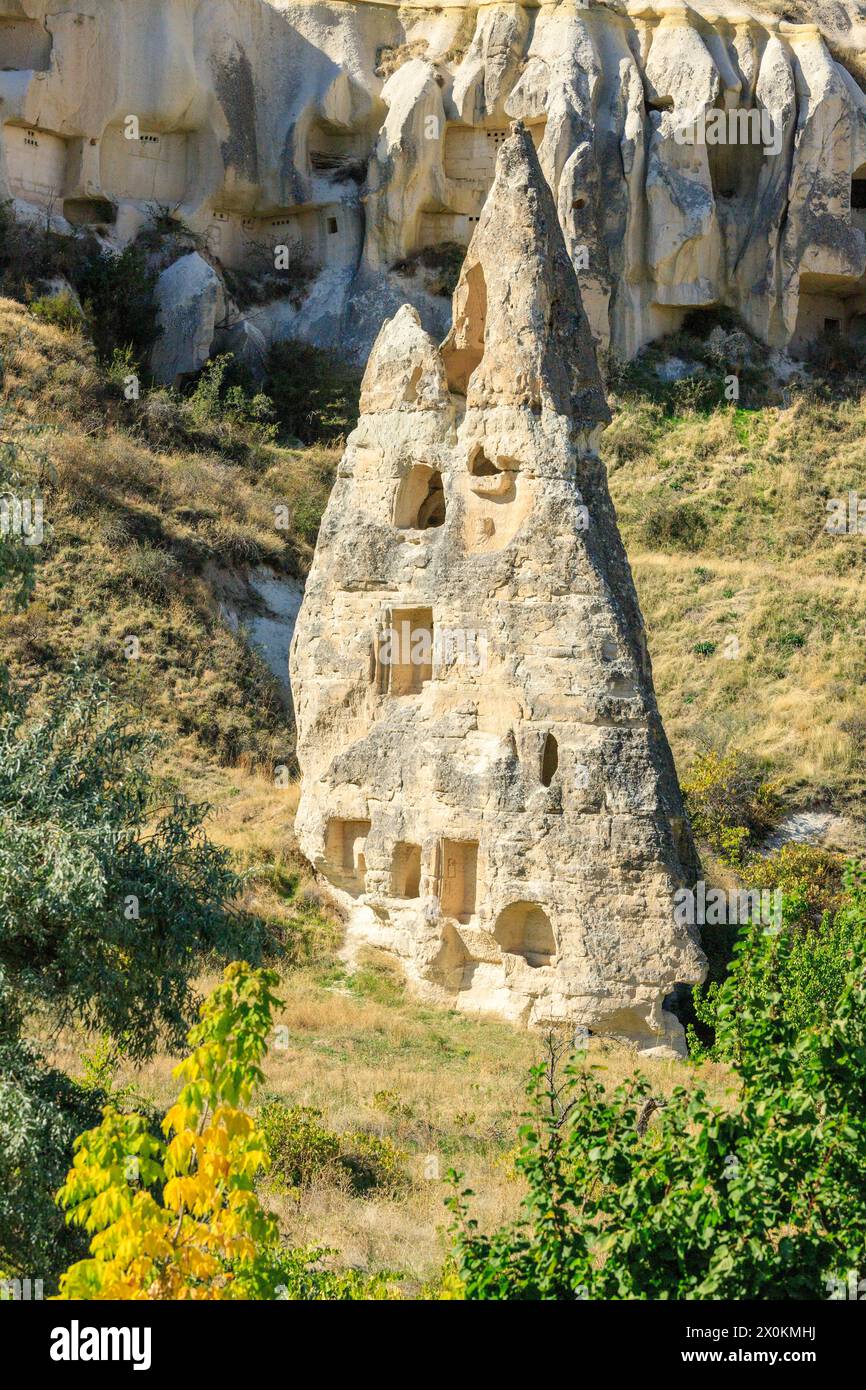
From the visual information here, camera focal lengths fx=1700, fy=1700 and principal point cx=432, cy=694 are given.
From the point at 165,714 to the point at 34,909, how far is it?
1267 cm

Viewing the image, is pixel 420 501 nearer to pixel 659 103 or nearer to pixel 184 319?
pixel 184 319

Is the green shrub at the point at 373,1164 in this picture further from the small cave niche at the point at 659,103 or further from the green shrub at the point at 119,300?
the small cave niche at the point at 659,103

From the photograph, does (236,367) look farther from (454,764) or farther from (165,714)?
(454,764)

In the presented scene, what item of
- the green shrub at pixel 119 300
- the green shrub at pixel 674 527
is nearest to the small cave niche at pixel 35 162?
the green shrub at pixel 119 300

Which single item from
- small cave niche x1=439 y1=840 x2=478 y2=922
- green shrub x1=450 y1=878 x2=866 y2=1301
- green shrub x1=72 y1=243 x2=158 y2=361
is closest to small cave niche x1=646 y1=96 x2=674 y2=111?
green shrub x1=72 y1=243 x2=158 y2=361

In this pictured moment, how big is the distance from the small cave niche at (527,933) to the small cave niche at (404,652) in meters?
2.32

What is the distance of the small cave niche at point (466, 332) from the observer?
1557 centimetres

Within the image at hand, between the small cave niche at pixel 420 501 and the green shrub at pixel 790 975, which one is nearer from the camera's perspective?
the green shrub at pixel 790 975

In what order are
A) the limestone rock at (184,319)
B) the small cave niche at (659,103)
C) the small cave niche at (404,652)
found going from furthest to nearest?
1. the small cave niche at (659,103)
2. the limestone rock at (184,319)
3. the small cave niche at (404,652)

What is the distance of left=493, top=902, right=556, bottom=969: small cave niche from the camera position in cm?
1427

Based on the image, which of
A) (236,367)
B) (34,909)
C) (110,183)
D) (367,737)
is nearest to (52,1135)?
(34,909)

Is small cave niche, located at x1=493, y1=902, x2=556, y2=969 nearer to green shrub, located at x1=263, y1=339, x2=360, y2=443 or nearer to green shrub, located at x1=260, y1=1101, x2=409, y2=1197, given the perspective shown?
green shrub, located at x1=260, y1=1101, x2=409, y2=1197

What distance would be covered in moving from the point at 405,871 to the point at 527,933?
4.54ft

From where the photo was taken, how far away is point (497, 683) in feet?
47.4
